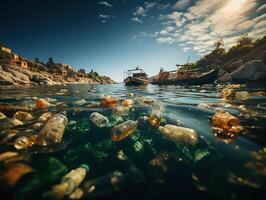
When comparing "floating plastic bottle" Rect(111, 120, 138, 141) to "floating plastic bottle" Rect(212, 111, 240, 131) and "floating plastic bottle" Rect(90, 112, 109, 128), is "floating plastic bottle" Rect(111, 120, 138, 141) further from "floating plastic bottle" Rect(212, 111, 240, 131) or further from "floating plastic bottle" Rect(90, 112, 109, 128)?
"floating plastic bottle" Rect(212, 111, 240, 131)

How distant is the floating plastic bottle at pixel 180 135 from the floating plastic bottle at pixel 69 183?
4.50ft

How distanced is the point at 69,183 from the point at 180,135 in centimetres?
170

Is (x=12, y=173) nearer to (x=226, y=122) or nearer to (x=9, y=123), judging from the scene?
(x=9, y=123)

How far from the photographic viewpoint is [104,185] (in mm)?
1479

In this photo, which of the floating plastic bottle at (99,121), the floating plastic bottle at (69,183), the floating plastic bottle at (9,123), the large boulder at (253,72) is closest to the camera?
the floating plastic bottle at (69,183)

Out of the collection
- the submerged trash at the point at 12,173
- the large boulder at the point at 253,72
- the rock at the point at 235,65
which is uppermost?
the rock at the point at 235,65

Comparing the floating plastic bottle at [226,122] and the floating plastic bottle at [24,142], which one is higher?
the floating plastic bottle at [226,122]

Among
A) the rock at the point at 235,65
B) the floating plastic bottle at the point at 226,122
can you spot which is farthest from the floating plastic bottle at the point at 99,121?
the rock at the point at 235,65

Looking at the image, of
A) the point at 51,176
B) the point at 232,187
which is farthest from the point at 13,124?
the point at 232,187

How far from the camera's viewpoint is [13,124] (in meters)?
2.96

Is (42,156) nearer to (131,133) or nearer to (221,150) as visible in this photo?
(131,133)

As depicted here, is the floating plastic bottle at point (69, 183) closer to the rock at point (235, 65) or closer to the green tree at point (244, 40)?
the rock at point (235, 65)

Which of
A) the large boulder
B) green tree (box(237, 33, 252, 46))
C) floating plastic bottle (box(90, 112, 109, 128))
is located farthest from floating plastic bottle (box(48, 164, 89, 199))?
green tree (box(237, 33, 252, 46))

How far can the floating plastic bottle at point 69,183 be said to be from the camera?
4.32ft
